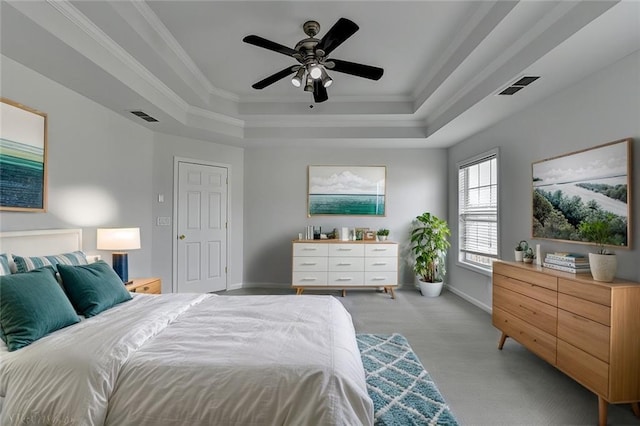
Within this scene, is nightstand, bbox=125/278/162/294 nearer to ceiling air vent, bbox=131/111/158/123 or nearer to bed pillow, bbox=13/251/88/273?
bed pillow, bbox=13/251/88/273

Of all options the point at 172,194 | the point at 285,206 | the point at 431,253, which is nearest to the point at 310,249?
the point at 285,206

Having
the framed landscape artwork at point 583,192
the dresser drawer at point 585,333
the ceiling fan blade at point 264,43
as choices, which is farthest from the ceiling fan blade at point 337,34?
the dresser drawer at point 585,333

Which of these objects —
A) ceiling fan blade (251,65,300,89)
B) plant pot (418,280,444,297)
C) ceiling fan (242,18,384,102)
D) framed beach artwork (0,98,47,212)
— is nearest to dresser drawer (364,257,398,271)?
plant pot (418,280,444,297)

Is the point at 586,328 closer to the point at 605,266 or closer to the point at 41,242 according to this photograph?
the point at 605,266

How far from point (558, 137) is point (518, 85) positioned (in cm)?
64

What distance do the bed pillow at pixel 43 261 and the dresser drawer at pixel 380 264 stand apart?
345cm

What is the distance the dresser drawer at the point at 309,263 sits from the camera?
15.1 ft

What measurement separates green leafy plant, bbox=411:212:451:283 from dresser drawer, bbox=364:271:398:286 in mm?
492

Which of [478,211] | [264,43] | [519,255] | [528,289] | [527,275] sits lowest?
[528,289]

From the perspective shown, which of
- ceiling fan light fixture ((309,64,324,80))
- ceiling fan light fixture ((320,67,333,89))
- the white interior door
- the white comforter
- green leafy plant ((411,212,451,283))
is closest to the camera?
the white comforter

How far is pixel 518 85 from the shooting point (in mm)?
2760

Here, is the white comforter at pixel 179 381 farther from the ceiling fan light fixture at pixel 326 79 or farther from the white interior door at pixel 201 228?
the white interior door at pixel 201 228

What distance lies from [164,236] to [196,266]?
669 mm

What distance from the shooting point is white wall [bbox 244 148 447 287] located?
5.21 metres
